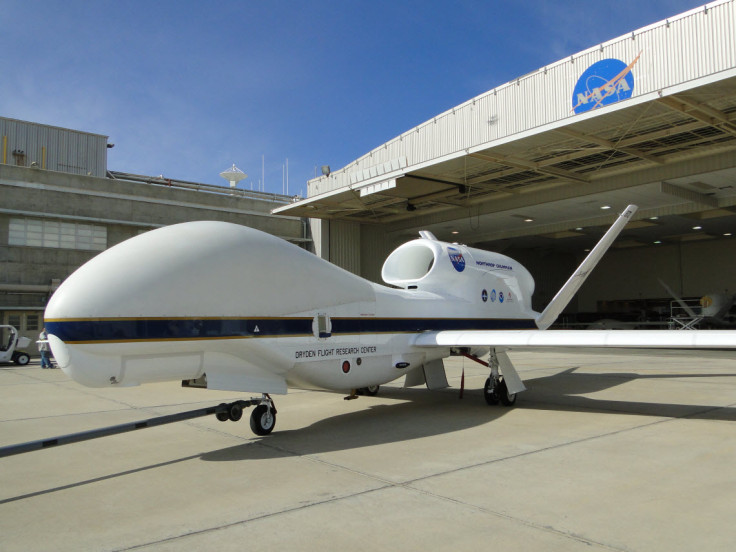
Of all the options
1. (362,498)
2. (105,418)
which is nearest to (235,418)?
(362,498)

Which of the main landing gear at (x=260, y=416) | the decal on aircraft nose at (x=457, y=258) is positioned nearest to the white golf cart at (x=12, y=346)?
the main landing gear at (x=260, y=416)

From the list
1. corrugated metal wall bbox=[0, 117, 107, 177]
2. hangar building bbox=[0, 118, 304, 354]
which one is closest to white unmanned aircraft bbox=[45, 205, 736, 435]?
hangar building bbox=[0, 118, 304, 354]

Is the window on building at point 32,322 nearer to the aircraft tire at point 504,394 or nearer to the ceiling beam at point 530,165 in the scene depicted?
the ceiling beam at point 530,165

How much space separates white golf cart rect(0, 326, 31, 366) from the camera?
66.1 ft

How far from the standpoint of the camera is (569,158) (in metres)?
17.8

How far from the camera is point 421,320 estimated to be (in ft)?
30.2

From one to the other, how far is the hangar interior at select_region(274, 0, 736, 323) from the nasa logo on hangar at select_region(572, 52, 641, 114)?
3cm

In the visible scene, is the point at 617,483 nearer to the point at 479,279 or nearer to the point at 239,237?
the point at 239,237

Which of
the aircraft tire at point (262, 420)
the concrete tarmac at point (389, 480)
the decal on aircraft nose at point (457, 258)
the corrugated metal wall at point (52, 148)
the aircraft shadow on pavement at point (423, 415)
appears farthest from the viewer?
the corrugated metal wall at point (52, 148)

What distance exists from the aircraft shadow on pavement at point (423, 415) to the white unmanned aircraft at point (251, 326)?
1.67 ft

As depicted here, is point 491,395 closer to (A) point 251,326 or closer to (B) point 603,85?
(A) point 251,326

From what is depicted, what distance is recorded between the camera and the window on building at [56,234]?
21.6m

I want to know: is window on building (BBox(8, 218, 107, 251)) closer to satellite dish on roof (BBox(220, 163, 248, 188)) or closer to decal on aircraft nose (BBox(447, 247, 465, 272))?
satellite dish on roof (BBox(220, 163, 248, 188))

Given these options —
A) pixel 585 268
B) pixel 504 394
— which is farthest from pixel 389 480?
pixel 585 268
